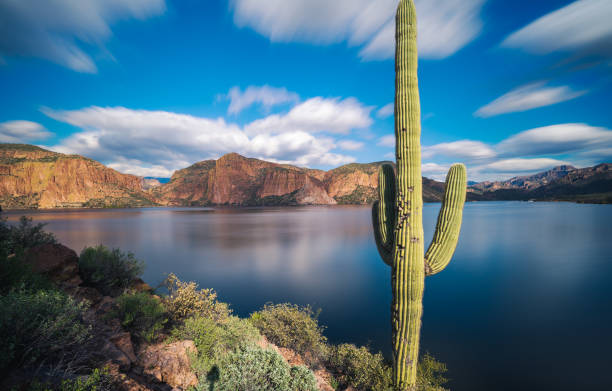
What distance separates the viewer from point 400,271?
249 inches

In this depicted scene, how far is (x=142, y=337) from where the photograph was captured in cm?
645

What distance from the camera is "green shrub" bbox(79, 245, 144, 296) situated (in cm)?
871

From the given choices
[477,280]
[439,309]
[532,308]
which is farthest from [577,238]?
[439,309]

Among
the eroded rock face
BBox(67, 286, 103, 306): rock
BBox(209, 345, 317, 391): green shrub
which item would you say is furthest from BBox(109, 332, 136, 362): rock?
the eroded rock face

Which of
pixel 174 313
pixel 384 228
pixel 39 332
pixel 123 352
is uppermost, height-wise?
pixel 384 228

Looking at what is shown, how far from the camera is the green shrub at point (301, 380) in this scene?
13.9ft

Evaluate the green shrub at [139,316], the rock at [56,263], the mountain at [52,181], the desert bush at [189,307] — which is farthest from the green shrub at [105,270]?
the mountain at [52,181]

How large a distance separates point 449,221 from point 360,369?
17.9 feet

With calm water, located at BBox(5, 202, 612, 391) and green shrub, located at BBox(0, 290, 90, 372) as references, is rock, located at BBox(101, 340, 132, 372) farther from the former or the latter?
calm water, located at BBox(5, 202, 612, 391)

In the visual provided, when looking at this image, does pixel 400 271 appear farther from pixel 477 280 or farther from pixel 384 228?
pixel 477 280

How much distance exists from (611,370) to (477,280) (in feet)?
30.7

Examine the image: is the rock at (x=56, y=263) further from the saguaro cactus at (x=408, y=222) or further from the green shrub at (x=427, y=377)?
the green shrub at (x=427, y=377)

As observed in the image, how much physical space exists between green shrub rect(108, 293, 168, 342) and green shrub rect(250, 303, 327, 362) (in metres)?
4.10

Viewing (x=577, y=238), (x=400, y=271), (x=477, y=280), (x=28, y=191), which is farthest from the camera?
(x=28, y=191)
